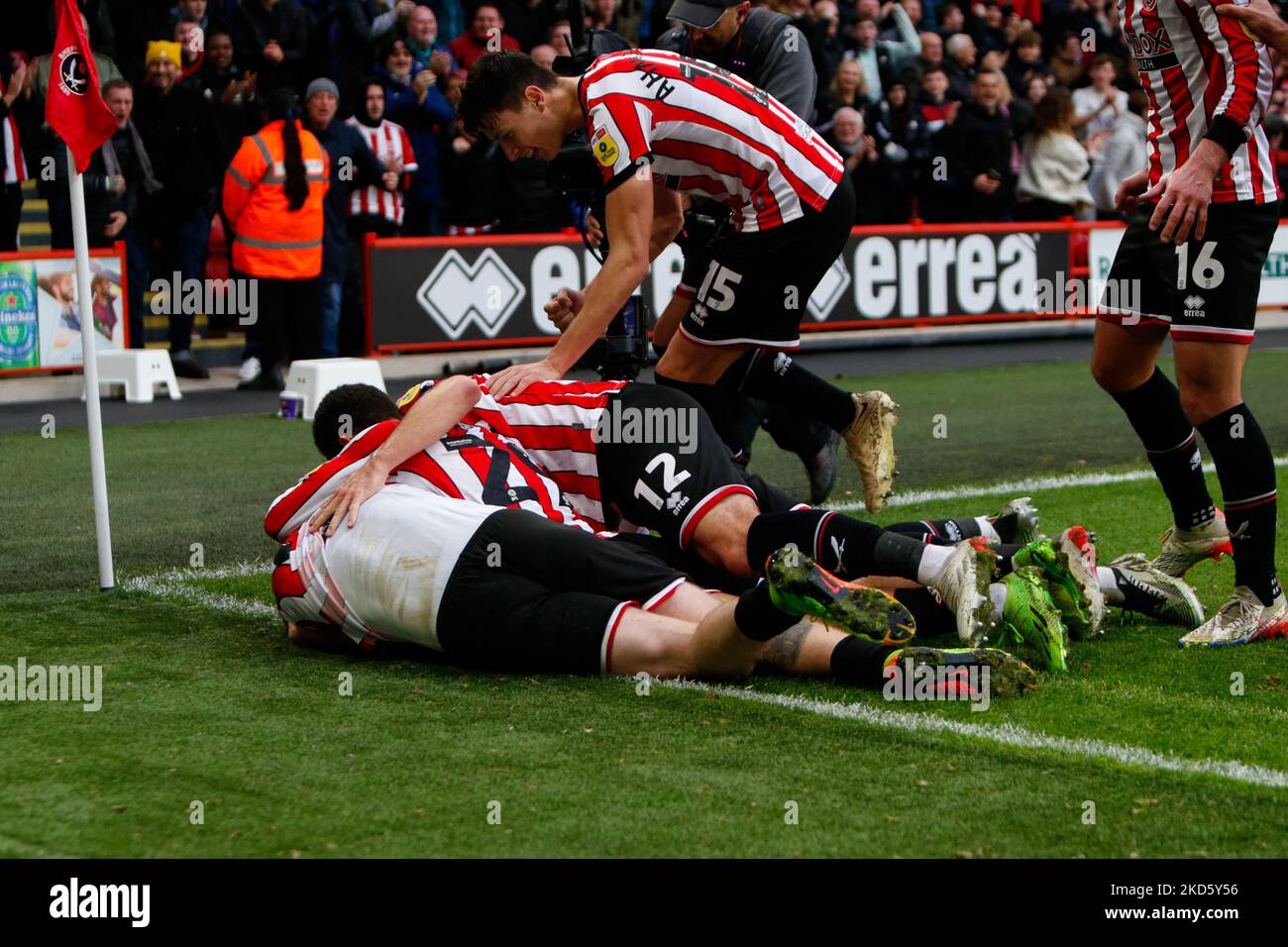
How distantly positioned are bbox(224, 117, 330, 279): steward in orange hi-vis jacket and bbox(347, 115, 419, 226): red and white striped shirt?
2.31ft

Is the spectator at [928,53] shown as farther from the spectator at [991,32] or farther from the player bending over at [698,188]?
the player bending over at [698,188]

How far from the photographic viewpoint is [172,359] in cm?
1420

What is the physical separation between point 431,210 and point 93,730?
10925mm

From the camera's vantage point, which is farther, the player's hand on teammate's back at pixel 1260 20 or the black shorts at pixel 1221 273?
the black shorts at pixel 1221 273

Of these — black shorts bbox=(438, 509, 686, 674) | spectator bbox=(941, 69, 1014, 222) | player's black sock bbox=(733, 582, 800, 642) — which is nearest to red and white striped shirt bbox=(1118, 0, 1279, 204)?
player's black sock bbox=(733, 582, 800, 642)

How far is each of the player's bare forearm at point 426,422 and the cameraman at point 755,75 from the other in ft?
6.55

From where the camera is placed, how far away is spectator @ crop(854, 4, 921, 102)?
17703 mm

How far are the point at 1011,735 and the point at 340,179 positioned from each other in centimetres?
1054

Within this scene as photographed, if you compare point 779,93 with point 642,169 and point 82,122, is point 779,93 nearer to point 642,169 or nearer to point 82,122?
point 642,169

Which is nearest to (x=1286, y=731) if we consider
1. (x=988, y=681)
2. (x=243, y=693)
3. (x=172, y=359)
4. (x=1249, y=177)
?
(x=988, y=681)

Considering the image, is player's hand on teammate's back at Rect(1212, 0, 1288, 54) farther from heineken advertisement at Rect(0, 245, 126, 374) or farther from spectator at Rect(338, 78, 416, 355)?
spectator at Rect(338, 78, 416, 355)

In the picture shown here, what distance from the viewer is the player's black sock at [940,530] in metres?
5.29

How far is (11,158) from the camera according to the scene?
12938mm

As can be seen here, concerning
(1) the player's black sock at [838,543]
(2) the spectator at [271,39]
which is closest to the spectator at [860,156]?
(2) the spectator at [271,39]
